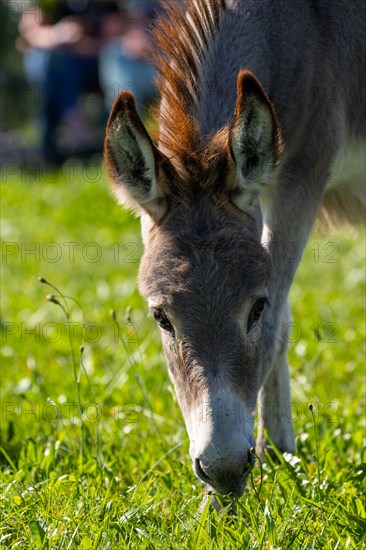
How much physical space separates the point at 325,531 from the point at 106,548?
0.81 metres

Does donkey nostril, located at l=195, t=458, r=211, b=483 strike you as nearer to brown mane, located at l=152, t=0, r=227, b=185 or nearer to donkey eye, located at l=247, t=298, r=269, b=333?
donkey eye, located at l=247, t=298, r=269, b=333

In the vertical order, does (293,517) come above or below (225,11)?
below

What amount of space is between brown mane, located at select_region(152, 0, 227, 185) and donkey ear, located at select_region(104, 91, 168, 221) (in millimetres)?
134

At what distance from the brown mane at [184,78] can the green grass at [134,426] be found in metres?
0.88

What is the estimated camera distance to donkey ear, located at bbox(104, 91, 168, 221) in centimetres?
338

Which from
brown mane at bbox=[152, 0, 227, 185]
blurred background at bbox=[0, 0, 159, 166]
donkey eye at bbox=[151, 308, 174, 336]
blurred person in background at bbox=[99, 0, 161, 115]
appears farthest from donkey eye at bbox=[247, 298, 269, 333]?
blurred background at bbox=[0, 0, 159, 166]

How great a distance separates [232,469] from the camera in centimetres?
296

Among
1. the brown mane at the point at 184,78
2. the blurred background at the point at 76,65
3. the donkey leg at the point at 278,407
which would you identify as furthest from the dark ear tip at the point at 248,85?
the blurred background at the point at 76,65

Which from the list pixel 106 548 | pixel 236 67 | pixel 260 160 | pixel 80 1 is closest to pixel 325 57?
pixel 236 67

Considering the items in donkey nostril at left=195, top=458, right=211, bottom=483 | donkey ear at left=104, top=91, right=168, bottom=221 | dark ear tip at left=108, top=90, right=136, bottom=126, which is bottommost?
donkey nostril at left=195, top=458, right=211, bottom=483

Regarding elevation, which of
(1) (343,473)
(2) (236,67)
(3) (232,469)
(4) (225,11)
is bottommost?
(1) (343,473)

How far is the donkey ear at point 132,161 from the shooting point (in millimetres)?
3383

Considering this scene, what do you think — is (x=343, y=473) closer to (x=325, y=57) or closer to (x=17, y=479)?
(x=17, y=479)

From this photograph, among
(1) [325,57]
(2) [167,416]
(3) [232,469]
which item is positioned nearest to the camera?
(3) [232,469]
